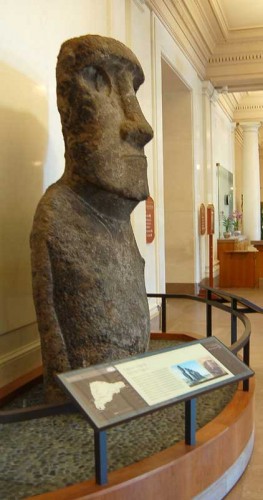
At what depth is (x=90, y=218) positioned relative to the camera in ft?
10.8

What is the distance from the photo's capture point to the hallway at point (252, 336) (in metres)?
2.86

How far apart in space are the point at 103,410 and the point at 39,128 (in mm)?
2700

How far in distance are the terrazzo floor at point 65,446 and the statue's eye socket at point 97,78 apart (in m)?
1.93

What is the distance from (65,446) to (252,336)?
4.34 meters

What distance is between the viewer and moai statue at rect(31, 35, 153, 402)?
3.07 meters

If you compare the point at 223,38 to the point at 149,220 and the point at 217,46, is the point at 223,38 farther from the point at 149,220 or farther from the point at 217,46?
the point at 149,220

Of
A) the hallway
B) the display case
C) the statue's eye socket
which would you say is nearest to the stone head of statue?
the statue's eye socket

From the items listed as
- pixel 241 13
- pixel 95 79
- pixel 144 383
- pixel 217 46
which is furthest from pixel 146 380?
pixel 217 46

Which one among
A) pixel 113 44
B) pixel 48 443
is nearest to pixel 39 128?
pixel 113 44

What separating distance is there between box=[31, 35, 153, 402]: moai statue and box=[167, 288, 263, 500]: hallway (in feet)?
3.11

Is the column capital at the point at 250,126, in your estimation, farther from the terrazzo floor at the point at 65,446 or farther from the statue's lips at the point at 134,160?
the terrazzo floor at the point at 65,446

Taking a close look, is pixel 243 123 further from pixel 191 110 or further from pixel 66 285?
pixel 66 285

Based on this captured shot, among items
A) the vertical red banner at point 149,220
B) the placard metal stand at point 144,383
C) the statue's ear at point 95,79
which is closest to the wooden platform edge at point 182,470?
the placard metal stand at point 144,383

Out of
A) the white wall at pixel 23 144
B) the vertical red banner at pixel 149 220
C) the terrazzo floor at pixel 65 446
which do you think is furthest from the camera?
the vertical red banner at pixel 149 220
